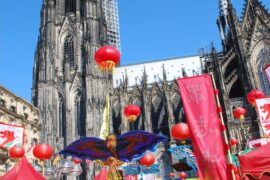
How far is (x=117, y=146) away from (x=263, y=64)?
28124 millimetres

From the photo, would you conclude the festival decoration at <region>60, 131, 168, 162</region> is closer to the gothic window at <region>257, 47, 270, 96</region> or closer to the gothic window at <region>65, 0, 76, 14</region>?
the gothic window at <region>257, 47, 270, 96</region>

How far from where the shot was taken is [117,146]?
8805 millimetres

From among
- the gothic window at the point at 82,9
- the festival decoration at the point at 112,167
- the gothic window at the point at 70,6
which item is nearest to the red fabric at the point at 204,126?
the festival decoration at the point at 112,167

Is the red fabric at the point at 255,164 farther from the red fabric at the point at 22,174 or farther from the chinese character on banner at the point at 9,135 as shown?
the chinese character on banner at the point at 9,135

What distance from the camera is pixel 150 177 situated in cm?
2445

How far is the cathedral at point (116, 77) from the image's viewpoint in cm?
3325

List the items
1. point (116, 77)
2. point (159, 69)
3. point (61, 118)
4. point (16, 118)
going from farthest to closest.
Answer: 1. point (116, 77)
2. point (159, 69)
3. point (61, 118)
4. point (16, 118)

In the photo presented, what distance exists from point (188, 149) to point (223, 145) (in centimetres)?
771

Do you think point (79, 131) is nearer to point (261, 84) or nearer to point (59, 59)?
point (59, 59)

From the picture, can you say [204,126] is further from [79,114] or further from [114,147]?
[79,114]

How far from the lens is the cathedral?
109ft

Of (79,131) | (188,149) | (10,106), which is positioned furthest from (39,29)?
(188,149)

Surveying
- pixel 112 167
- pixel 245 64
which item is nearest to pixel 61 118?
pixel 245 64

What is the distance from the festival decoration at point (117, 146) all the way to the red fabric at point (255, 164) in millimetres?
2041
